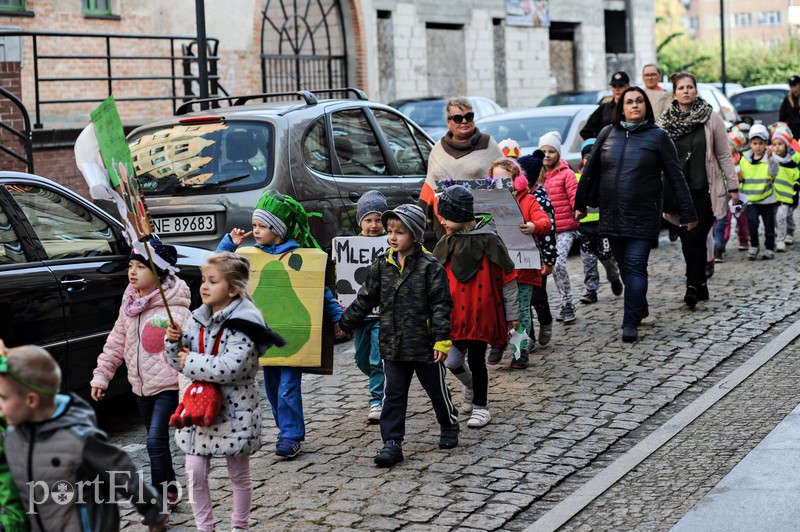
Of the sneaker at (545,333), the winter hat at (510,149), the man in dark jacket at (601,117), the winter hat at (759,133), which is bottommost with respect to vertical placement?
the sneaker at (545,333)

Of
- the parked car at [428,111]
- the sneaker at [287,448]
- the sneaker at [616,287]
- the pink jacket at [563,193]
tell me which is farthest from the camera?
the parked car at [428,111]

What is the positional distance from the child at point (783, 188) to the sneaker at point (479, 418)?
26.5 ft

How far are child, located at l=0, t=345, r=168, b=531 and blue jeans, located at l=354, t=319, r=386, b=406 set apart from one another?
11.0ft

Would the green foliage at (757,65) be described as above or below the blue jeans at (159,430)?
above

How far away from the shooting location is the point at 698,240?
1077 centimetres

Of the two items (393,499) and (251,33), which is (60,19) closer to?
(251,33)

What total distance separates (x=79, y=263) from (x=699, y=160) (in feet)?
19.0

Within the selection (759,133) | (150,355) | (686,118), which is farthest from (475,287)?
(759,133)

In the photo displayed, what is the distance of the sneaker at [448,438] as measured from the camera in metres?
6.79

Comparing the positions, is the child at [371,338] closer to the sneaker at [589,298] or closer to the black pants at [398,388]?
the black pants at [398,388]

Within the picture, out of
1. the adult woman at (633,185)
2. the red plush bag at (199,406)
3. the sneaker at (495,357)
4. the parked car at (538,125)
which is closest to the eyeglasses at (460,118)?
the adult woman at (633,185)

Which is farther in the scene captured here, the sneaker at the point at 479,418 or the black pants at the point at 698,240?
the black pants at the point at 698,240

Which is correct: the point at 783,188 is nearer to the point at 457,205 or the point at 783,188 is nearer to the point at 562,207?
the point at 562,207

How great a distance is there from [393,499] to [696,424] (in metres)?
2.12
